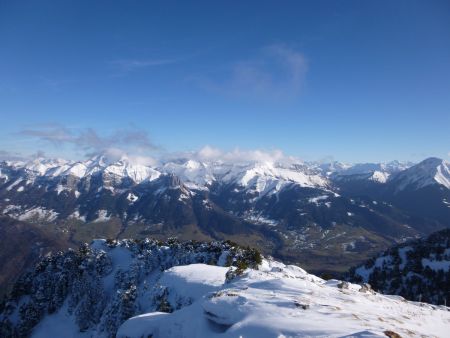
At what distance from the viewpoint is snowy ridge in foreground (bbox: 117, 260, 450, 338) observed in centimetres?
2820

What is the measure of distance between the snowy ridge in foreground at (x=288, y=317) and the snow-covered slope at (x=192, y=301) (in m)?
0.10

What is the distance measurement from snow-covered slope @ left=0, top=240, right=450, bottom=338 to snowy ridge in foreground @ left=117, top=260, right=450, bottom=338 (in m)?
0.10

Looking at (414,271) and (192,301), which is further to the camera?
(414,271)

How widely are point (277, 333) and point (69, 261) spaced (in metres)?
142

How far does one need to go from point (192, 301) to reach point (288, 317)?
38.3 meters

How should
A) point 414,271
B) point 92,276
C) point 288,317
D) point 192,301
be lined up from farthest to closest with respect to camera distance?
1. point 414,271
2. point 92,276
3. point 192,301
4. point 288,317

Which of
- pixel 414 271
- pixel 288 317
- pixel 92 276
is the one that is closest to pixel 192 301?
pixel 288 317

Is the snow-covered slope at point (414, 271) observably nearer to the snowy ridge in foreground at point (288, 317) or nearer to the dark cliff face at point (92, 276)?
the dark cliff face at point (92, 276)

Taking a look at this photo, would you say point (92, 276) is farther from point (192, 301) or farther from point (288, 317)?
point (288, 317)

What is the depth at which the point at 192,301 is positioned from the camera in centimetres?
6481

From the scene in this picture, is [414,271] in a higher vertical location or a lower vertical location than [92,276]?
higher

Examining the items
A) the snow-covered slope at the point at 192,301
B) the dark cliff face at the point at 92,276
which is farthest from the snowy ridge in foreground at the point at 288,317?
the dark cliff face at the point at 92,276

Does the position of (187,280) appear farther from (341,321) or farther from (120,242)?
(120,242)

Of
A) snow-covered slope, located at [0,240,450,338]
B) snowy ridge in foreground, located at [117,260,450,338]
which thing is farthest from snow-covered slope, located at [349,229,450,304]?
snowy ridge in foreground, located at [117,260,450,338]
